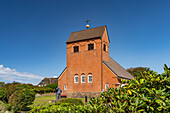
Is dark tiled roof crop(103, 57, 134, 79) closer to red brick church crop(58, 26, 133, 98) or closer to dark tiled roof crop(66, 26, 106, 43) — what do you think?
red brick church crop(58, 26, 133, 98)

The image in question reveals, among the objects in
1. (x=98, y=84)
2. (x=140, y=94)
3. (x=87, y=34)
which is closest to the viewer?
(x=140, y=94)

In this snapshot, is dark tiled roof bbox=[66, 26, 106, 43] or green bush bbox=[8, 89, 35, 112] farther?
dark tiled roof bbox=[66, 26, 106, 43]

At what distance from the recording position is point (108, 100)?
4.21 metres

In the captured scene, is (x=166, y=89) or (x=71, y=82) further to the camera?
(x=71, y=82)

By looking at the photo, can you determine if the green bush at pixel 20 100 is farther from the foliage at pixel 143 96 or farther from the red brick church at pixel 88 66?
the red brick church at pixel 88 66

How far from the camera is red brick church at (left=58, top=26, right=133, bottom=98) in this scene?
1001 inches

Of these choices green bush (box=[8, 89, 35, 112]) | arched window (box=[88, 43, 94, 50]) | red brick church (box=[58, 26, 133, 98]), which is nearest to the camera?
green bush (box=[8, 89, 35, 112])

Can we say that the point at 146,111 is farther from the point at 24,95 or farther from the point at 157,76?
the point at 24,95

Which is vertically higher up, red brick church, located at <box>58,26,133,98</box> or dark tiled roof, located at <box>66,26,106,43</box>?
dark tiled roof, located at <box>66,26,106,43</box>

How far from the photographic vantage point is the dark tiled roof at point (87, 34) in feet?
88.2

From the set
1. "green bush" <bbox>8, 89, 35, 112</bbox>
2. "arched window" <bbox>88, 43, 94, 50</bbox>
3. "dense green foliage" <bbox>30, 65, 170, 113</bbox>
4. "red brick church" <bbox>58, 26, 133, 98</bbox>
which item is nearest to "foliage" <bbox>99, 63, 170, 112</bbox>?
"dense green foliage" <bbox>30, 65, 170, 113</bbox>

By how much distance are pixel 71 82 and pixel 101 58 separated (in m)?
7.48

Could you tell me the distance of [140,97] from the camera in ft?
11.5

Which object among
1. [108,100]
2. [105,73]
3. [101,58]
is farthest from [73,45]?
[108,100]
